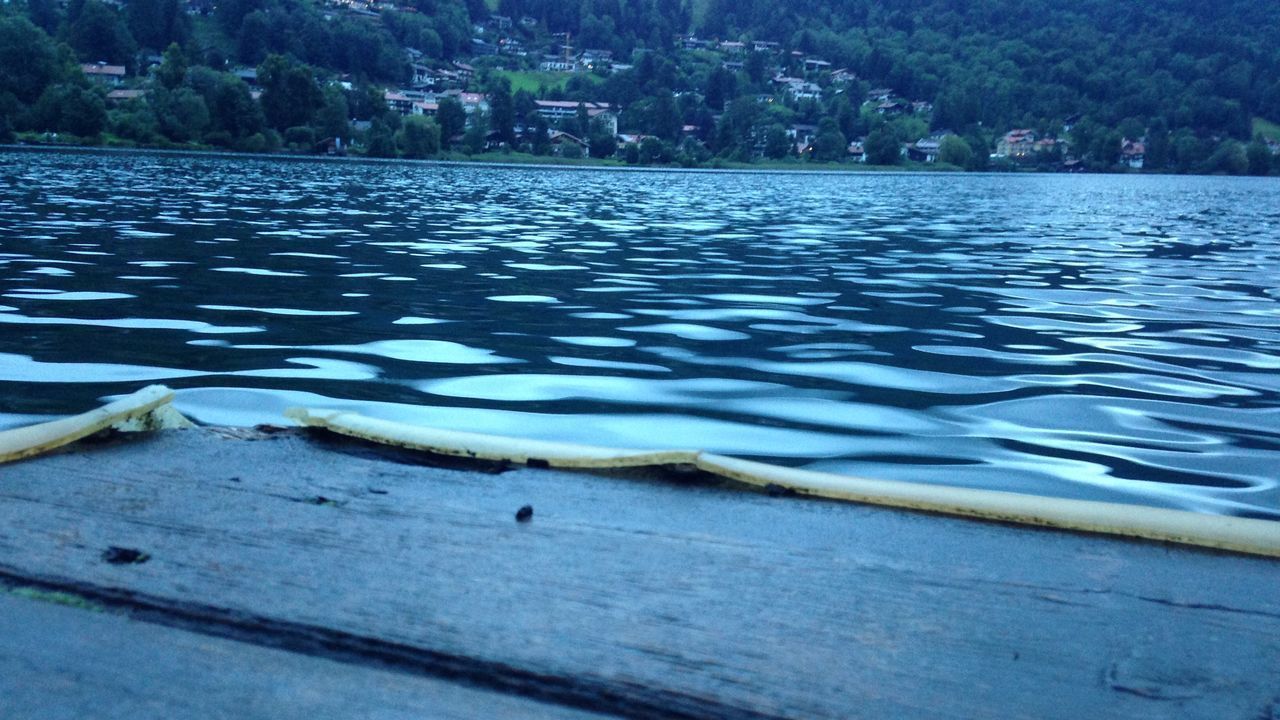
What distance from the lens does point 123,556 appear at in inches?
66.0

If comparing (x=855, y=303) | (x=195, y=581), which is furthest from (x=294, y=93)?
(x=195, y=581)

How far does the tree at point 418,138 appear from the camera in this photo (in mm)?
91688

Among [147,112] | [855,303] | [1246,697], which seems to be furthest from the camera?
[147,112]

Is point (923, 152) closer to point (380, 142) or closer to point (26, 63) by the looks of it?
point (380, 142)

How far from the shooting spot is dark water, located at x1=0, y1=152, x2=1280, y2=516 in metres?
4.64

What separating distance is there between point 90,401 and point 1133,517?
14.4 ft

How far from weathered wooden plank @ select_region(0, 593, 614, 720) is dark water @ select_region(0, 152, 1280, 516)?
10.3 ft

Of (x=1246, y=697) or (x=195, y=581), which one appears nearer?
(x=1246, y=697)

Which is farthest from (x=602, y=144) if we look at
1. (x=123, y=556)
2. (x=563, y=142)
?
(x=123, y=556)

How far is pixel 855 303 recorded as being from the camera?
9.00 metres

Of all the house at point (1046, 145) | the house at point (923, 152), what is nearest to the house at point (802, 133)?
the house at point (923, 152)

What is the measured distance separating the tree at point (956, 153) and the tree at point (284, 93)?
69396mm

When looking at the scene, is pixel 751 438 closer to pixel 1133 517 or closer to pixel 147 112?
pixel 1133 517

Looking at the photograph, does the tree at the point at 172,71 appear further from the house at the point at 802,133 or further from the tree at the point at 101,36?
the house at the point at 802,133
